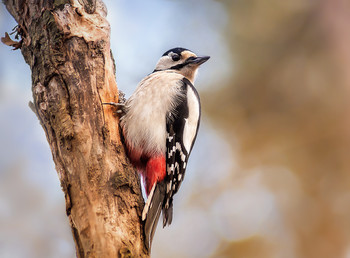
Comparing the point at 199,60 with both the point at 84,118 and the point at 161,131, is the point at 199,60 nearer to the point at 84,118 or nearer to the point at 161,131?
the point at 161,131

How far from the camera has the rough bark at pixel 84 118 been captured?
86.3 inches

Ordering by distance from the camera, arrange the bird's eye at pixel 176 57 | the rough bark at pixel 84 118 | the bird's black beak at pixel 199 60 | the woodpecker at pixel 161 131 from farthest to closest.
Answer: the bird's eye at pixel 176 57 < the bird's black beak at pixel 199 60 < the woodpecker at pixel 161 131 < the rough bark at pixel 84 118

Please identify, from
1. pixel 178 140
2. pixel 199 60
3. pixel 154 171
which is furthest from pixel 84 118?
pixel 199 60

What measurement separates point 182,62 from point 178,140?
111cm

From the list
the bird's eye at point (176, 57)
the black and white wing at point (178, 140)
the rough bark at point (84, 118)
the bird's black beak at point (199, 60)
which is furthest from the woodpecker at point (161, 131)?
the bird's eye at point (176, 57)

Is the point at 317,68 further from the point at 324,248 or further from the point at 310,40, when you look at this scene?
the point at 324,248

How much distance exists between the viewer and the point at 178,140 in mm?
3023

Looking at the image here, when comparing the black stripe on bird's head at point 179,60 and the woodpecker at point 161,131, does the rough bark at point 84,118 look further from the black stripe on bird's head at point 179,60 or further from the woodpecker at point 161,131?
the black stripe on bird's head at point 179,60

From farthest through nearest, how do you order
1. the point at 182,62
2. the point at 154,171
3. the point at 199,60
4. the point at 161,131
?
the point at 182,62 < the point at 199,60 < the point at 161,131 < the point at 154,171

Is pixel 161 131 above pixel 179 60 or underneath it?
underneath

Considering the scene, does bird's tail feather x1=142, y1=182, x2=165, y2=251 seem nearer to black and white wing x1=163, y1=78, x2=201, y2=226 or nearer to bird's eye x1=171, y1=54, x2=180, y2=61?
black and white wing x1=163, y1=78, x2=201, y2=226

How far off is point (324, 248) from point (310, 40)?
9.61 ft

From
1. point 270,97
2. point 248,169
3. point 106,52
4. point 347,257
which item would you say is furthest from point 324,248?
point 106,52

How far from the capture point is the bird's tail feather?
90.1 inches
